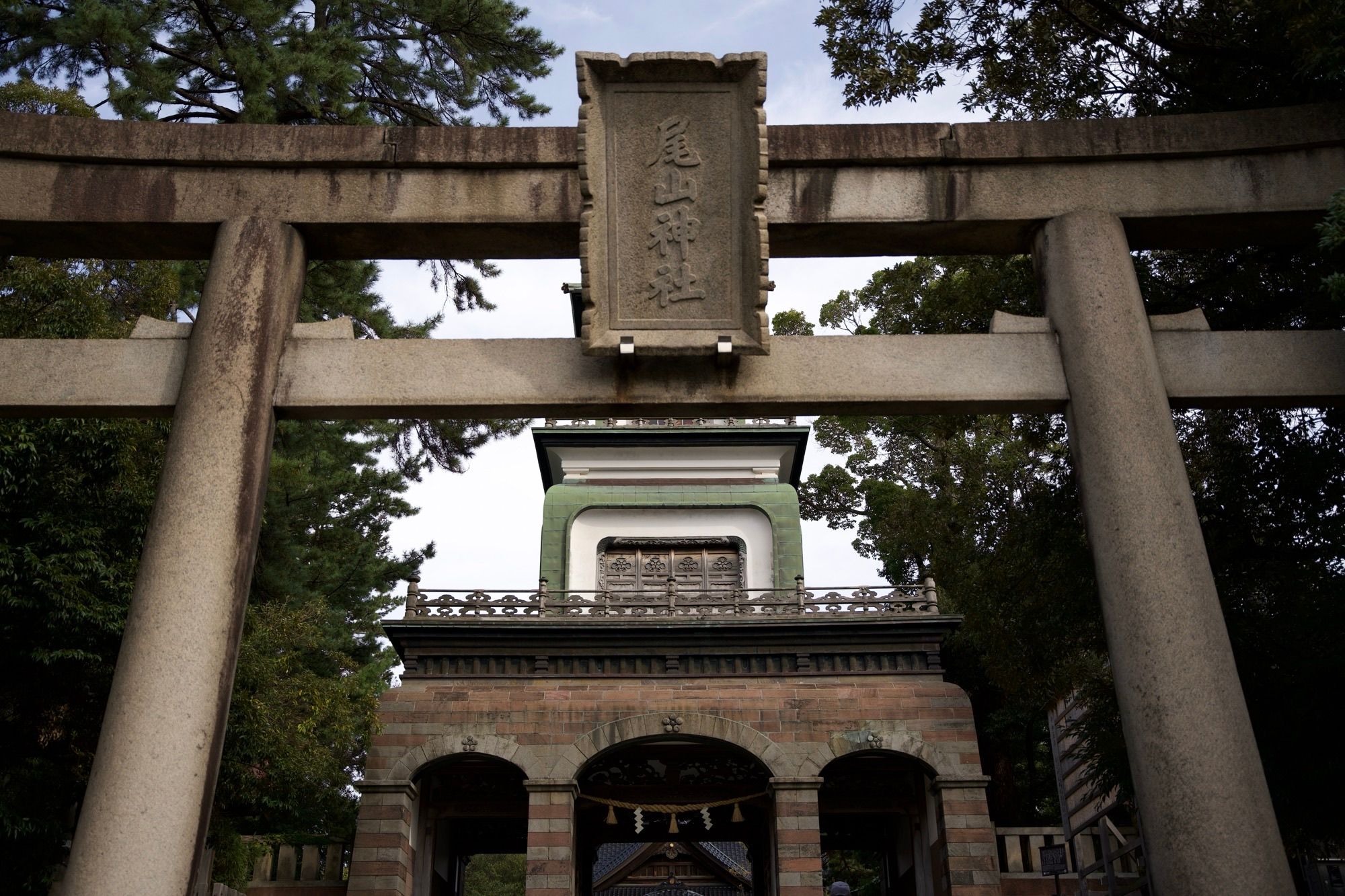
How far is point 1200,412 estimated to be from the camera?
34.7ft

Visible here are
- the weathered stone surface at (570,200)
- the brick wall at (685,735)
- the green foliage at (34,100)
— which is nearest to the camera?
the weathered stone surface at (570,200)

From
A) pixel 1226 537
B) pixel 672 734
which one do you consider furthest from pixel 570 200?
pixel 672 734

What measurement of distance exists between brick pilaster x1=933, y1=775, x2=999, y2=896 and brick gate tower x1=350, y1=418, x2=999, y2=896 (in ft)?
0.09

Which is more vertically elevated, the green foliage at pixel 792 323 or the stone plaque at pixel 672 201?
the green foliage at pixel 792 323

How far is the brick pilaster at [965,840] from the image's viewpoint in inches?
575

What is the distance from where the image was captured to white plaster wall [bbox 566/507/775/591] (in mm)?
19516

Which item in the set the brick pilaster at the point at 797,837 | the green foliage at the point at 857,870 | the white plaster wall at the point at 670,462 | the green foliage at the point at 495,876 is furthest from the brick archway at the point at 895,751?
the green foliage at the point at 495,876

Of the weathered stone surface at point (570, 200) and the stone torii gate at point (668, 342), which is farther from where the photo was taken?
the weathered stone surface at point (570, 200)

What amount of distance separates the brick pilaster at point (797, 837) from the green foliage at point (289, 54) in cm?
1029

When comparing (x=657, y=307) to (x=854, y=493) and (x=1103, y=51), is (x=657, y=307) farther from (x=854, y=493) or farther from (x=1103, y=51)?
(x=854, y=493)

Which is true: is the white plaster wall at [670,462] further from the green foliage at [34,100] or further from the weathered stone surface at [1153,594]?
the weathered stone surface at [1153,594]

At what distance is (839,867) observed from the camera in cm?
2792

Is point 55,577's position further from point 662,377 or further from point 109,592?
point 662,377

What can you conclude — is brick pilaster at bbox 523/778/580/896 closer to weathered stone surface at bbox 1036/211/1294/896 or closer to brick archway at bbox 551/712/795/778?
brick archway at bbox 551/712/795/778
